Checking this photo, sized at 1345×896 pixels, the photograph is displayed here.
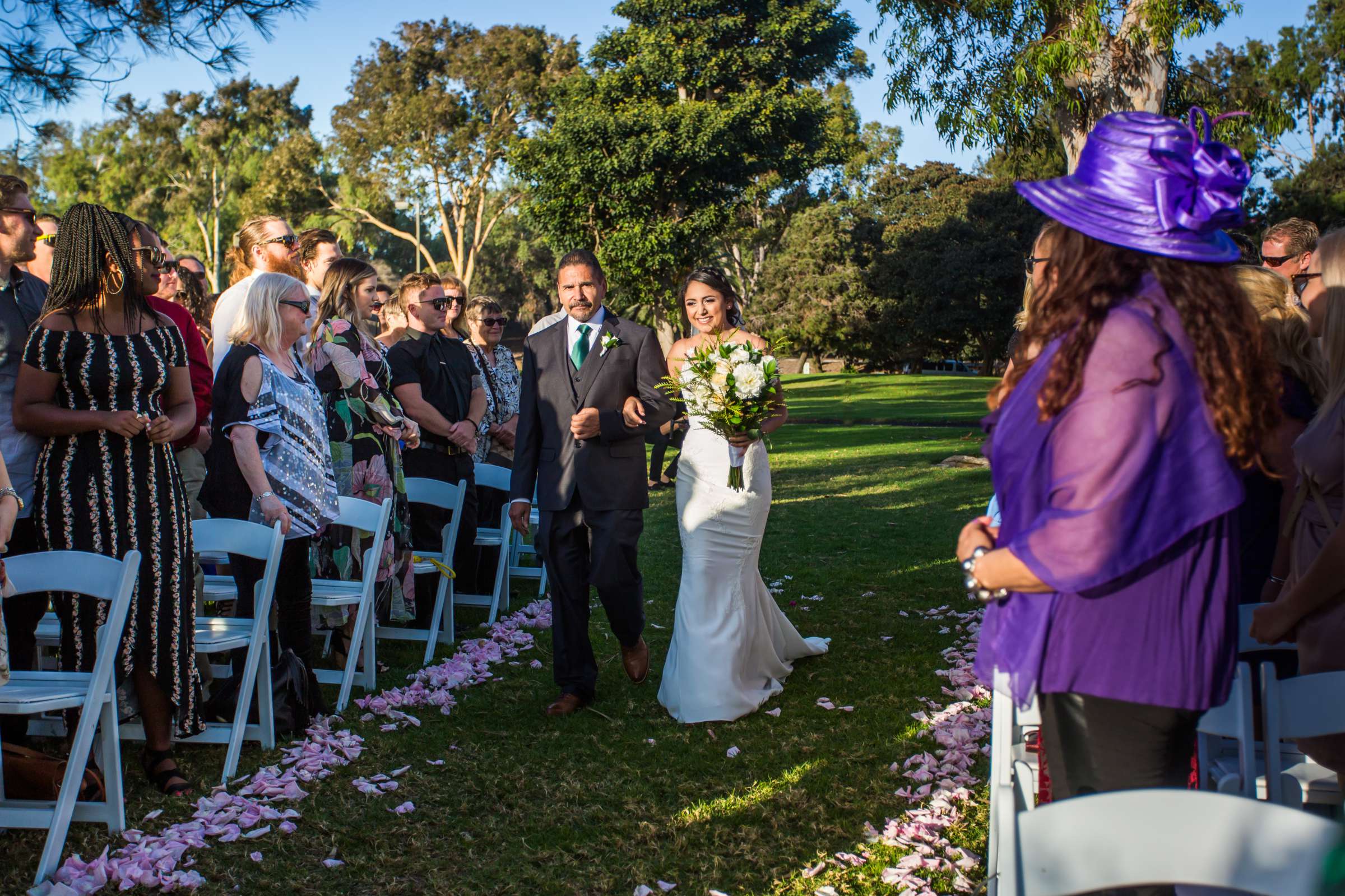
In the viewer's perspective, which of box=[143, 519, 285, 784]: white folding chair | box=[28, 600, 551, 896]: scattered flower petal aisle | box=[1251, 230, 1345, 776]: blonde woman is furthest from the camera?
box=[143, 519, 285, 784]: white folding chair

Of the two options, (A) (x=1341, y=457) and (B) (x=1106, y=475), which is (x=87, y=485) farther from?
(A) (x=1341, y=457)

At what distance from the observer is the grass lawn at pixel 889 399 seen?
28.0 meters

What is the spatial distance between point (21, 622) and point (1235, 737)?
4448 mm

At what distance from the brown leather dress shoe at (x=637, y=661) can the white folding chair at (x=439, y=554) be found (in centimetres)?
132

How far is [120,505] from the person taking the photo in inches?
168

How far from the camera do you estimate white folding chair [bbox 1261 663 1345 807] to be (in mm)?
2512

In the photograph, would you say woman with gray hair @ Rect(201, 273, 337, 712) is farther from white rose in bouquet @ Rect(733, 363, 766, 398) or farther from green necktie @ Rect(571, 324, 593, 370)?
white rose in bouquet @ Rect(733, 363, 766, 398)

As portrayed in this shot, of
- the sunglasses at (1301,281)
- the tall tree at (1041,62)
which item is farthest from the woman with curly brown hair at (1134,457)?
the tall tree at (1041,62)

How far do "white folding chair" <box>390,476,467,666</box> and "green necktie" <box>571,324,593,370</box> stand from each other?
65.1 inches

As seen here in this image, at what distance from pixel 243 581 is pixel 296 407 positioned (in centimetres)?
86

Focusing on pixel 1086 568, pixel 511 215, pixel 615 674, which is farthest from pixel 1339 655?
pixel 511 215

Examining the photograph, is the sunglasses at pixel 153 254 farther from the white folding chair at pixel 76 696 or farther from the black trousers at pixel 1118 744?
the black trousers at pixel 1118 744

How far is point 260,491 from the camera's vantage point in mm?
4957

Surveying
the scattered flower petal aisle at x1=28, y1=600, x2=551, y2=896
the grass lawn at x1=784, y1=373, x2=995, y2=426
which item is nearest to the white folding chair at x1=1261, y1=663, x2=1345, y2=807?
the scattered flower petal aisle at x1=28, y1=600, x2=551, y2=896
